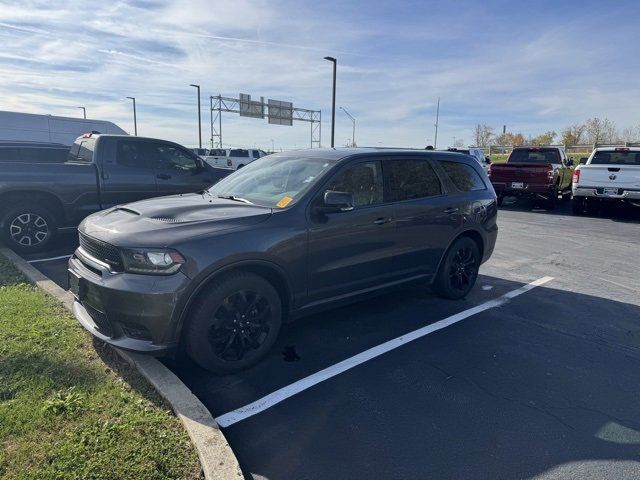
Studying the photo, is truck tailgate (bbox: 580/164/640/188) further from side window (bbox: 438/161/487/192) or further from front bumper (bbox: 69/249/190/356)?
front bumper (bbox: 69/249/190/356)

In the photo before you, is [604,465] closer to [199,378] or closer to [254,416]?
[254,416]

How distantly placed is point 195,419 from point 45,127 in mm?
23528

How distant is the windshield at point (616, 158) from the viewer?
12.5 meters

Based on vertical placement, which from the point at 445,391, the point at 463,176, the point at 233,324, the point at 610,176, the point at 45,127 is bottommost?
the point at 445,391

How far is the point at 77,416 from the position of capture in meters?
2.82

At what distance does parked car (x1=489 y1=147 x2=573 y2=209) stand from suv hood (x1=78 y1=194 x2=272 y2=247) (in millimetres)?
12310

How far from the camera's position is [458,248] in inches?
212

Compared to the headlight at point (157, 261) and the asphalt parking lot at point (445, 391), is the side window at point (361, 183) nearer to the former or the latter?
the asphalt parking lot at point (445, 391)

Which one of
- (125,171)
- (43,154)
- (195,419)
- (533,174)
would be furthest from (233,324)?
(533,174)

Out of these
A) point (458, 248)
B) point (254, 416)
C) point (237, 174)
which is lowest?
point (254, 416)

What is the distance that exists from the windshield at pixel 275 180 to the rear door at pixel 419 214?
84 centimetres

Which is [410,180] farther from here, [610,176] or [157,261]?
[610,176]

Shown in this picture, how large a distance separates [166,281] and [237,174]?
2.07 meters

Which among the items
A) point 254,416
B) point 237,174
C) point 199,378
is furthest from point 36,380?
point 237,174
